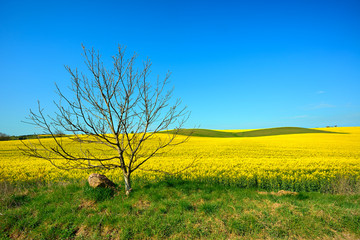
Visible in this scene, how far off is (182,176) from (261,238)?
6.45 m

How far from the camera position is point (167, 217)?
534 cm

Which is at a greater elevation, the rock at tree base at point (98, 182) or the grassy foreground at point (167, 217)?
the rock at tree base at point (98, 182)

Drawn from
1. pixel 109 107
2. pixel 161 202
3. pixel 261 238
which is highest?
pixel 109 107

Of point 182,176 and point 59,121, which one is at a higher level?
point 59,121

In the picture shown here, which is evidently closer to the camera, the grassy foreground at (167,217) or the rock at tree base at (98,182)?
the grassy foreground at (167,217)

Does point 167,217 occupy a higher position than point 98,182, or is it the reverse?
point 98,182

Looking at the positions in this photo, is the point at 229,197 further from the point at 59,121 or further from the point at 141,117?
the point at 59,121

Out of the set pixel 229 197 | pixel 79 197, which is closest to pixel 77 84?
pixel 79 197

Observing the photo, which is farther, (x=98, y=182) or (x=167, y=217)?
(x=98, y=182)

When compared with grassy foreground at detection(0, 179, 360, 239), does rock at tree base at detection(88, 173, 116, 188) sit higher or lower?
higher

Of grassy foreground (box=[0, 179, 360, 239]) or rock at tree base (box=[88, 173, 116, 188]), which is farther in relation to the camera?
rock at tree base (box=[88, 173, 116, 188])

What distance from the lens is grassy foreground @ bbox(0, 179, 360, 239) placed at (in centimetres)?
484

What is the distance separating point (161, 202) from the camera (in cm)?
628

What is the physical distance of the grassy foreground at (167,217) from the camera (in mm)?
4844
